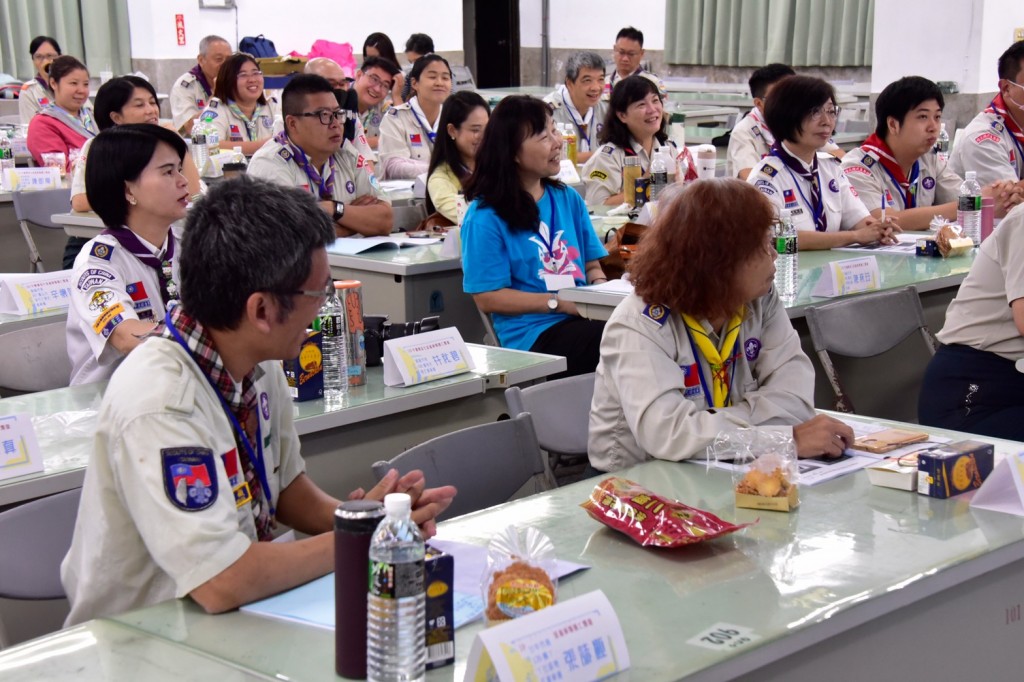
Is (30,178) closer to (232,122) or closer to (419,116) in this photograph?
(232,122)

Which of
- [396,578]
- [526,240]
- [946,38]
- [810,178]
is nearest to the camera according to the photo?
[396,578]

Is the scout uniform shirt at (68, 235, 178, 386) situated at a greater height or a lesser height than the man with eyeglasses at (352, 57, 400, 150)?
lesser

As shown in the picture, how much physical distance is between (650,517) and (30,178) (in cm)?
518

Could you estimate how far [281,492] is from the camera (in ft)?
6.53

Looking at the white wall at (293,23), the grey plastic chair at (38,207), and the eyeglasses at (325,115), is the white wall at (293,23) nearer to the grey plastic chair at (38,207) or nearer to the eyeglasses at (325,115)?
the grey plastic chair at (38,207)

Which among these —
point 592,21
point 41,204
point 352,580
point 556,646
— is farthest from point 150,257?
point 592,21

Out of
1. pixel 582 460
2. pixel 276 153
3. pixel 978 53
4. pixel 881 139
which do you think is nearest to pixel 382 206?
pixel 276 153

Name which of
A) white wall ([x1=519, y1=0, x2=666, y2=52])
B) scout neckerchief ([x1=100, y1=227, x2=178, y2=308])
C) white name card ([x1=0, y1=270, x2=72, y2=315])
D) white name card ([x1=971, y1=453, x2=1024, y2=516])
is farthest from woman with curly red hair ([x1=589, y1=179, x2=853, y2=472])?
white wall ([x1=519, y1=0, x2=666, y2=52])

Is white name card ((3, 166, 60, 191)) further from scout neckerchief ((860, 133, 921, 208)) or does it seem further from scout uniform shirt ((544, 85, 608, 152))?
scout neckerchief ((860, 133, 921, 208))

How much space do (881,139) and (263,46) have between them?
6.73 metres

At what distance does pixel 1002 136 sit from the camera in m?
5.25

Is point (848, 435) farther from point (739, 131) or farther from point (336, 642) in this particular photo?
point (739, 131)

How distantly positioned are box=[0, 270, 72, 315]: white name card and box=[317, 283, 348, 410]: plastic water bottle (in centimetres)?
113

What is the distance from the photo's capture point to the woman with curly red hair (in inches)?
90.6
